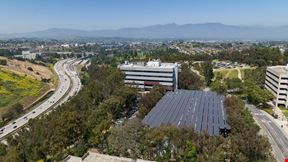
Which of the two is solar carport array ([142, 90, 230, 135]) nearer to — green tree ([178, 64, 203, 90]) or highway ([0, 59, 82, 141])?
green tree ([178, 64, 203, 90])

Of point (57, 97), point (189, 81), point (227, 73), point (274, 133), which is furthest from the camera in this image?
point (227, 73)

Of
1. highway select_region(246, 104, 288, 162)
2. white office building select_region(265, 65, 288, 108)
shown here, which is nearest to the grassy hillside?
highway select_region(246, 104, 288, 162)

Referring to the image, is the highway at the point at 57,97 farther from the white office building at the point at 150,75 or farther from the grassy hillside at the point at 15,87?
the white office building at the point at 150,75

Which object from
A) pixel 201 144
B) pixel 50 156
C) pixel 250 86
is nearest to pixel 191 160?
pixel 201 144

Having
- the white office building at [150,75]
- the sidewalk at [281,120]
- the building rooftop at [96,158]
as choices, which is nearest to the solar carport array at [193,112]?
the building rooftop at [96,158]

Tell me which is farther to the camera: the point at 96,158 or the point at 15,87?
the point at 15,87

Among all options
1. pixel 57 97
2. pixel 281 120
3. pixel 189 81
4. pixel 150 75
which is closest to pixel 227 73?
pixel 189 81

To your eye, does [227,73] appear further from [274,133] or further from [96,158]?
[96,158]
